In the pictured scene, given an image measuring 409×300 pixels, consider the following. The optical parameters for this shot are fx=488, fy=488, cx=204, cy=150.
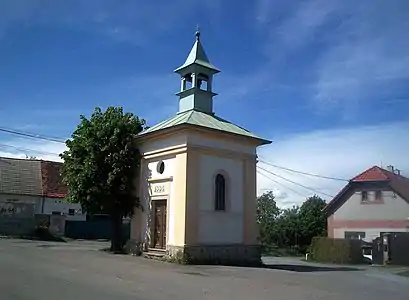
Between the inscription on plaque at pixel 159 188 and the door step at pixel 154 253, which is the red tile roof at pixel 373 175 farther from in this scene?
the door step at pixel 154 253

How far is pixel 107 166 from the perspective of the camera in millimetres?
24797

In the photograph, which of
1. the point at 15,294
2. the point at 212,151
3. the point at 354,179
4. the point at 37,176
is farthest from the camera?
the point at 37,176

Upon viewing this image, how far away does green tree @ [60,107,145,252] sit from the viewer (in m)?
24.6

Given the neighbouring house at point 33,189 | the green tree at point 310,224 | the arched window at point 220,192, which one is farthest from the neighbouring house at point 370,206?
the neighbouring house at point 33,189

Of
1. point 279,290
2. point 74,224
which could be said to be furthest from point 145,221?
point 74,224

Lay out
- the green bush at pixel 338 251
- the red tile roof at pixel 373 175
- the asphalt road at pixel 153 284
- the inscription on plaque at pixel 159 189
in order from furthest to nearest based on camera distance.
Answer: the red tile roof at pixel 373 175, the green bush at pixel 338 251, the inscription on plaque at pixel 159 189, the asphalt road at pixel 153 284

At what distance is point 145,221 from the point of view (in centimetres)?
2398

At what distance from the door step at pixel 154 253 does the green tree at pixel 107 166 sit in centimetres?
276

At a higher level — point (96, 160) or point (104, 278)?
point (96, 160)

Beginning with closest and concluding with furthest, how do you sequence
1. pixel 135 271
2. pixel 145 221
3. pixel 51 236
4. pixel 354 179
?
pixel 135 271, pixel 145 221, pixel 51 236, pixel 354 179

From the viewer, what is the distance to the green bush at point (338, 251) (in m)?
32.2

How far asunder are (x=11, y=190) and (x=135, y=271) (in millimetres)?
30567

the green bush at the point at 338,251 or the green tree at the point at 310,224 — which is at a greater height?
the green tree at the point at 310,224

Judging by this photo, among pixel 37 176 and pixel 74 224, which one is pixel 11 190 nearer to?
pixel 37 176
